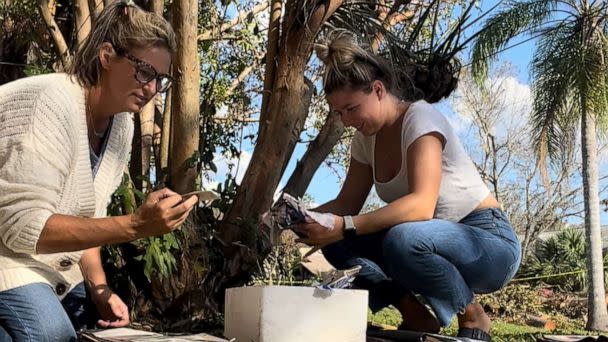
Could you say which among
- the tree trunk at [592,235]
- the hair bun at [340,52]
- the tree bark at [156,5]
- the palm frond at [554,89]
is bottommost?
the tree trunk at [592,235]

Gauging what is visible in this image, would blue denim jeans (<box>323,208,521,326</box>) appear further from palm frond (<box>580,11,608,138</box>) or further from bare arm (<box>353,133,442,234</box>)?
palm frond (<box>580,11,608,138</box>)

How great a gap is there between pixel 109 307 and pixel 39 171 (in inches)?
25.4

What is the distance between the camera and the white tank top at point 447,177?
8.27 ft

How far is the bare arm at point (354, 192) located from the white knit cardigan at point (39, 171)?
3.43 ft

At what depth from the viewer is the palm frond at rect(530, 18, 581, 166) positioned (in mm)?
10633

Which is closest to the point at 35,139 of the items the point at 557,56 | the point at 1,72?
the point at 1,72

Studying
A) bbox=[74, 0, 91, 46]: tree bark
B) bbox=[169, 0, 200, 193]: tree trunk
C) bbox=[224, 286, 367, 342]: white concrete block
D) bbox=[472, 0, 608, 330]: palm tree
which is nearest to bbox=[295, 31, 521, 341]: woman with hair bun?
bbox=[224, 286, 367, 342]: white concrete block

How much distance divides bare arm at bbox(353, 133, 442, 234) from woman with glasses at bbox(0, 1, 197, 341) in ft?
2.47

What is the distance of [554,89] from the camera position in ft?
35.3

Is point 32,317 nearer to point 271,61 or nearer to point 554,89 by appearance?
point 271,61

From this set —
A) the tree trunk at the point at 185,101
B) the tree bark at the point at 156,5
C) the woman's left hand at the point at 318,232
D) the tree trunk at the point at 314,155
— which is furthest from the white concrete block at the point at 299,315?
the tree trunk at the point at 314,155

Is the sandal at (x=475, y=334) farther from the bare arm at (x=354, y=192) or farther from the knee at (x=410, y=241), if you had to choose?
the bare arm at (x=354, y=192)

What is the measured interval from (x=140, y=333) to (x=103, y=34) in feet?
2.81

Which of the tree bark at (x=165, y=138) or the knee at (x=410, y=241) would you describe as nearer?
the knee at (x=410, y=241)
